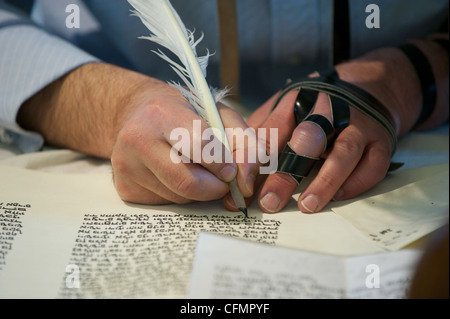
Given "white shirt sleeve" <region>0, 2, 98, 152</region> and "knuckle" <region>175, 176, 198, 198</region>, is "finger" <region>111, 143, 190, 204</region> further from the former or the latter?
"white shirt sleeve" <region>0, 2, 98, 152</region>

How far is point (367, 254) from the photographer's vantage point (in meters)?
0.60

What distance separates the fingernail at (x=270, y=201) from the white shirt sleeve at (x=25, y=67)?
580 millimetres

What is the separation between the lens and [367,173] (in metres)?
0.79

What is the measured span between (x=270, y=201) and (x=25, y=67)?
26.6 inches

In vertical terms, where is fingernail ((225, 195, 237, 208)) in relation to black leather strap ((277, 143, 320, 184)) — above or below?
below

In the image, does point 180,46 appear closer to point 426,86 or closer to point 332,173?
point 332,173

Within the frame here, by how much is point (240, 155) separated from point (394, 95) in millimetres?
478

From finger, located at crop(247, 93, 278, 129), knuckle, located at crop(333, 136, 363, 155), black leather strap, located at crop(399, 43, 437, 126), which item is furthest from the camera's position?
black leather strap, located at crop(399, 43, 437, 126)

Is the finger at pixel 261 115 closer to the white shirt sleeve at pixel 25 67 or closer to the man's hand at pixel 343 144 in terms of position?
the man's hand at pixel 343 144

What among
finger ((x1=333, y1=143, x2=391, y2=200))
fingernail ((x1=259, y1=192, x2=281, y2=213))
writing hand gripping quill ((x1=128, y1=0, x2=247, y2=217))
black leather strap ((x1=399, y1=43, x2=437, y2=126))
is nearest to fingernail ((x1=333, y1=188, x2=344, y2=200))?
finger ((x1=333, y1=143, x2=391, y2=200))

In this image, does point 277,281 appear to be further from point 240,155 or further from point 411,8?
point 411,8

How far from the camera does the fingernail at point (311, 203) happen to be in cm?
74

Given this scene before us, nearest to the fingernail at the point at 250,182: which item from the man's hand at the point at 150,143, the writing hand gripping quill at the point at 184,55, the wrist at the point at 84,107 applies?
the man's hand at the point at 150,143

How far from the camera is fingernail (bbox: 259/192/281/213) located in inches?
29.3
